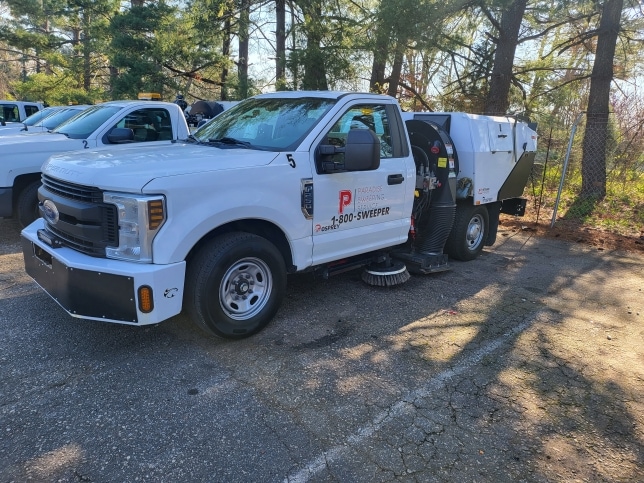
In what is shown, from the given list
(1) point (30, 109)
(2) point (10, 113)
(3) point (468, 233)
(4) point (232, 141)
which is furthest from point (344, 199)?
(1) point (30, 109)

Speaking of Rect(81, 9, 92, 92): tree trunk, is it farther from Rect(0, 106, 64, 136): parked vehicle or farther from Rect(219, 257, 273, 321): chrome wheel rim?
Rect(219, 257, 273, 321): chrome wheel rim

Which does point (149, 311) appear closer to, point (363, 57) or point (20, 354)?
point (20, 354)

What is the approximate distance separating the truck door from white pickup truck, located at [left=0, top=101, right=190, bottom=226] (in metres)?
2.60

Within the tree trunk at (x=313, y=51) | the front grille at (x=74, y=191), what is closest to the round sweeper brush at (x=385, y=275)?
the front grille at (x=74, y=191)

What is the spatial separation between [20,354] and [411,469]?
3.01 metres

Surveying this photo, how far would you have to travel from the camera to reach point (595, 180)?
1090 centimetres

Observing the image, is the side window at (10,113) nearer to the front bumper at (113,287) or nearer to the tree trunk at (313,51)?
the tree trunk at (313,51)

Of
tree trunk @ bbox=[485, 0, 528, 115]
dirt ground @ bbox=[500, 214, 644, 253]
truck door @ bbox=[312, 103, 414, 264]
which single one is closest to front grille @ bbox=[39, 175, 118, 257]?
truck door @ bbox=[312, 103, 414, 264]

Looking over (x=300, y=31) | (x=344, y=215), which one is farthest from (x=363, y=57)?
(x=344, y=215)

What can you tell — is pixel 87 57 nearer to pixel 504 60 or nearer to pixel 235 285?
pixel 504 60

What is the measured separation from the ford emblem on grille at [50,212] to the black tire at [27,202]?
10.4 ft

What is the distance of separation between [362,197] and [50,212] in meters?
2.73

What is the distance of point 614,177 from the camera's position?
12453 millimetres

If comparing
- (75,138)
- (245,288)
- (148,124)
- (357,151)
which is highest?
(148,124)
